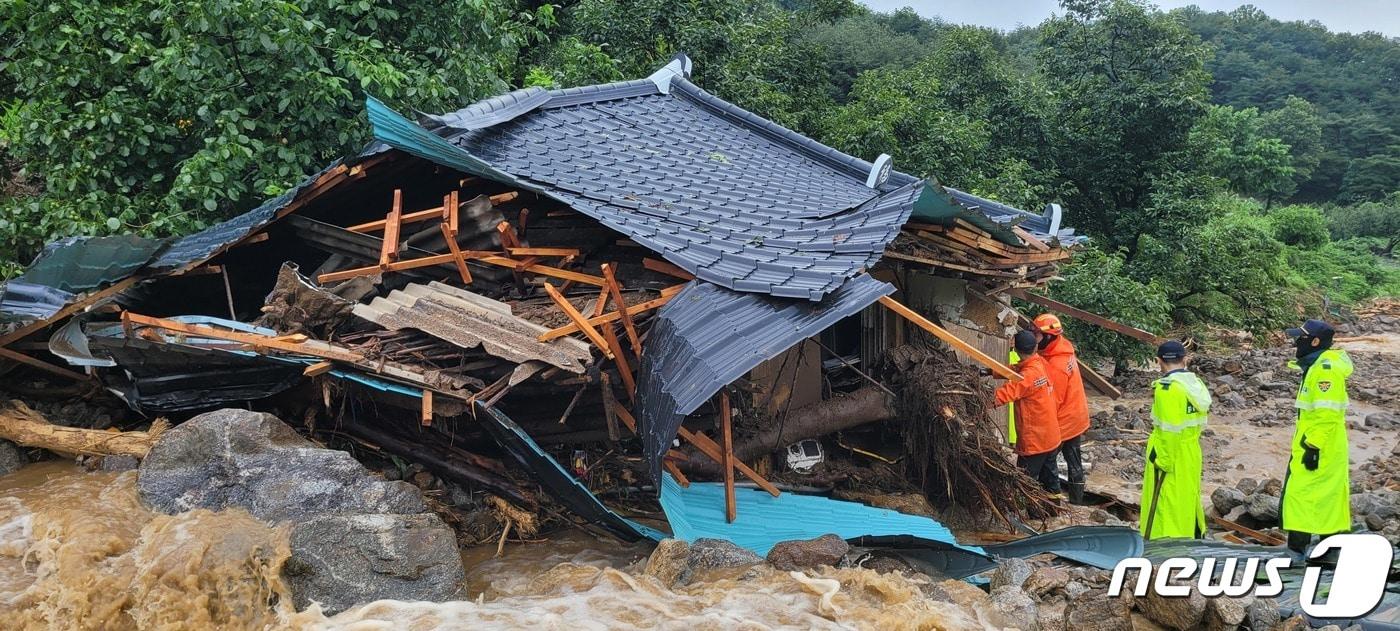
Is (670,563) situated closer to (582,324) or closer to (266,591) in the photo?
(582,324)

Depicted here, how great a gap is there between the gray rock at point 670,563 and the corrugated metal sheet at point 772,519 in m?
0.13

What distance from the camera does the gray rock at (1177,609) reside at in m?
4.70

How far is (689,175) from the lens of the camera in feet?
28.2

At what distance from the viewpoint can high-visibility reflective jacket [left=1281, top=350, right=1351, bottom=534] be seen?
6391 mm

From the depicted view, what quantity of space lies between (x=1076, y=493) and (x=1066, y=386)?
1.19m

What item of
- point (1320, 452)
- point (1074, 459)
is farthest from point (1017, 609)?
point (1074, 459)

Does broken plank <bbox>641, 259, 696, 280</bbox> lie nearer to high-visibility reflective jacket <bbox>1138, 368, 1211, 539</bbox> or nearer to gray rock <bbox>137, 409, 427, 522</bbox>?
gray rock <bbox>137, 409, 427, 522</bbox>

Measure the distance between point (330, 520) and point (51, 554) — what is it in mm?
1607

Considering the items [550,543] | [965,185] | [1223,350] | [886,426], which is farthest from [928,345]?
[1223,350]

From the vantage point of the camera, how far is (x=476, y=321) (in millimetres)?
5879

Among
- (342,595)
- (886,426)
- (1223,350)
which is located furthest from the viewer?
(1223,350)

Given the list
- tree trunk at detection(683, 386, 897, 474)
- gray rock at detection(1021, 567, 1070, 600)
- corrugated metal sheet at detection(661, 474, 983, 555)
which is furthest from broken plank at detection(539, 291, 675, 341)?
gray rock at detection(1021, 567, 1070, 600)

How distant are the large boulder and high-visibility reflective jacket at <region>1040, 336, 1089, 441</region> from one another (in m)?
5.48

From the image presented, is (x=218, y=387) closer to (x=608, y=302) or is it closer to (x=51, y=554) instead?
(x=51, y=554)
